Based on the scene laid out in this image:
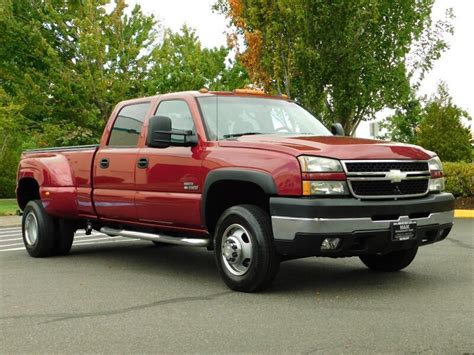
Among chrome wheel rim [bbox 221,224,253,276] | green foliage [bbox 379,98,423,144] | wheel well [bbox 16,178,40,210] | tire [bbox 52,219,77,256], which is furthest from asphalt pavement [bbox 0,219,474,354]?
green foliage [bbox 379,98,423,144]

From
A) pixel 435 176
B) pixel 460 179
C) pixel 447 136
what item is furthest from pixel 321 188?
pixel 447 136

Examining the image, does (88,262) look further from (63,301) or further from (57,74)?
(57,74)

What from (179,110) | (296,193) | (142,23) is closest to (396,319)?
(296,193)

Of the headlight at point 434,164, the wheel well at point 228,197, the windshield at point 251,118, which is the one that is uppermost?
the windshield at point 251,118

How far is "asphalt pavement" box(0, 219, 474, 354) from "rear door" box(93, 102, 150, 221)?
75 centimetres

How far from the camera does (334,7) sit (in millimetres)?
17500

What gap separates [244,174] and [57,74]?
61.2 ft

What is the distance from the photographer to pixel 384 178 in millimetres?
6016

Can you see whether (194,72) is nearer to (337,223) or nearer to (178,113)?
(178,113)

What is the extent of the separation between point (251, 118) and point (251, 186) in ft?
3.67

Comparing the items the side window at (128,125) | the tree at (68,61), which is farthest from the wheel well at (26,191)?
the tree at (68,61)

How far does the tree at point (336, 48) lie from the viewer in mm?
17594

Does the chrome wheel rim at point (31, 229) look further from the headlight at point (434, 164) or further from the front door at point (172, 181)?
the headlight at point (434, 164)

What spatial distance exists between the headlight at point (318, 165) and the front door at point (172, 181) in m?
1.26
